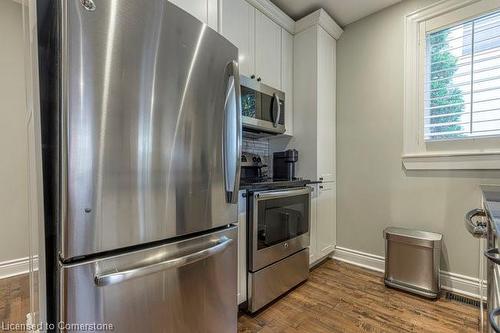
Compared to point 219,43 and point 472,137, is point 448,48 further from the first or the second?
point 219,43

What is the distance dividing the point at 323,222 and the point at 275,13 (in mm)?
2005

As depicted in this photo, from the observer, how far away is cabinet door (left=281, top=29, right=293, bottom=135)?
2303 mm

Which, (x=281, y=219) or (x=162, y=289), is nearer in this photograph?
(x=162, y=289)

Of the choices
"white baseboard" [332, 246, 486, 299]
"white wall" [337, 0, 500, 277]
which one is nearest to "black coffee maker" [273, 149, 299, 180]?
"white wall" [337, 0, 500, 277]

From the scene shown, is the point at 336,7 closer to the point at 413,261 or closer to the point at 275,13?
the point at 275,13

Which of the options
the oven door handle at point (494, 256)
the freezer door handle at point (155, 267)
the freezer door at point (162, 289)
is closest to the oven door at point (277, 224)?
the freezer door at point (162, 289)

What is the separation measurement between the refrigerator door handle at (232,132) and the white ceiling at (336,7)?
4.94 feet

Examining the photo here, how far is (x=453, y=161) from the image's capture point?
1906mm

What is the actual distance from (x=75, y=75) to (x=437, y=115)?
2.47 metres

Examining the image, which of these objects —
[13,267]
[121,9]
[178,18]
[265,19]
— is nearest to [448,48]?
[265,19]

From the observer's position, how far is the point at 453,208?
6.37 ft

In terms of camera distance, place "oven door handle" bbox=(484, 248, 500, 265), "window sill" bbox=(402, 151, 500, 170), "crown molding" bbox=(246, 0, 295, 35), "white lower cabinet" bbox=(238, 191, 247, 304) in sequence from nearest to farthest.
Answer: "oven door handle" bbox=(484, 248, 500, 265) < "white lower cabinet" bbox=(238, 191, 247, 304) < "window sill" bbox=(402, 151, 500, 170) < "crown molding" bbox=(246, 0, 295, 35)

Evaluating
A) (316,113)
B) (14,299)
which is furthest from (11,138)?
(316,113)

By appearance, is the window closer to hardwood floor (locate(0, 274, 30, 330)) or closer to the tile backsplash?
the tile backsplash
